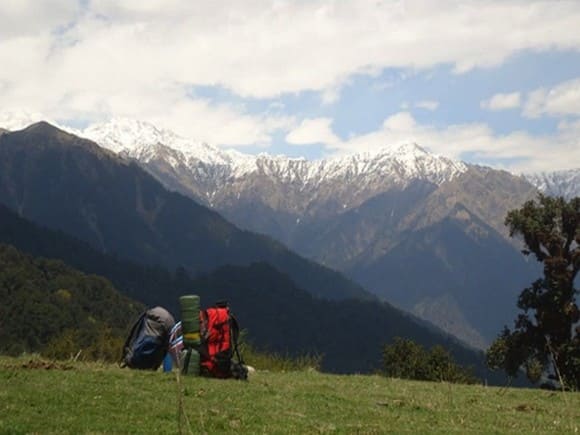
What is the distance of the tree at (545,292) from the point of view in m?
38.1

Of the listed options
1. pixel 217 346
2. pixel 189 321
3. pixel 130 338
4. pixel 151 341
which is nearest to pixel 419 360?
pixel 130 338

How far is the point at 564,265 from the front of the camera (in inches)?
1513

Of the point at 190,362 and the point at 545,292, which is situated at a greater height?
the point at 545,292

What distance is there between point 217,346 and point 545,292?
28.3m

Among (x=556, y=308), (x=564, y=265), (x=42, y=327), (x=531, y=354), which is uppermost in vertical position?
(x=564, y=265)

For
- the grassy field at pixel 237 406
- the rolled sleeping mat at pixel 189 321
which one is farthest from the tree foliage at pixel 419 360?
the rolled sleeping mat at pixel 189 321

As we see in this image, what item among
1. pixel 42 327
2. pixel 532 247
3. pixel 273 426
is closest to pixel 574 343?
pixel 532 247

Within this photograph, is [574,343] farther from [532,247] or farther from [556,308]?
[532,247]

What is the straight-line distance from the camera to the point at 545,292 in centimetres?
3919

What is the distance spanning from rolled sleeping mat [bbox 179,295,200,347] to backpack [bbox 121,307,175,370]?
980 mm

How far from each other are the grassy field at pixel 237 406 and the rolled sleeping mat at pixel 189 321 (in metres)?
0.85

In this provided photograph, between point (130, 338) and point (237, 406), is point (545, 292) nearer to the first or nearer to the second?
point (130, 338)

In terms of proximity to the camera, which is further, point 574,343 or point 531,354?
point 531,354

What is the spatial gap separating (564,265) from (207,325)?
28.2 m
